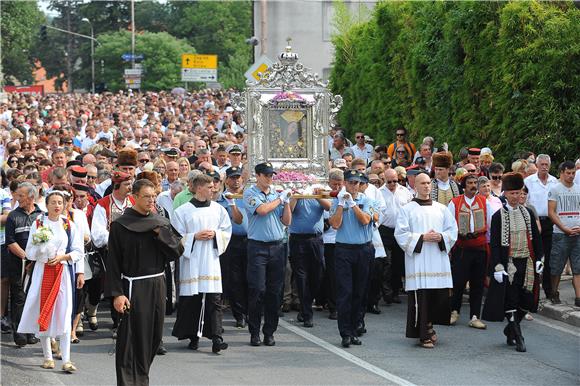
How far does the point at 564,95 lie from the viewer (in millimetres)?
17391

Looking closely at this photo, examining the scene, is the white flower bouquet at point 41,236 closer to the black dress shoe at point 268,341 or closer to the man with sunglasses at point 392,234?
the black dress shoe at point 268,341

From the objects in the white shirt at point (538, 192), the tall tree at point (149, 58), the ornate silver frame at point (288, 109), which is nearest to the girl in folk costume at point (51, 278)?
the ornate silver frame at point (288, 109)

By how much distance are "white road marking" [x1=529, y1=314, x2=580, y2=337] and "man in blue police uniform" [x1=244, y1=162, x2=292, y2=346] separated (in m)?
3.50

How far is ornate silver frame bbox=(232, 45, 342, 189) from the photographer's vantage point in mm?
15398

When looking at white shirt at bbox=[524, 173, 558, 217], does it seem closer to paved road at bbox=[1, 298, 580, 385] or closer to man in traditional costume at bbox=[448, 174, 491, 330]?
man in traditional costume at bbox=[448, 174, 491, 330]

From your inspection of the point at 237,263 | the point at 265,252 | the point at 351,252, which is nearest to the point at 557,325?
the point at 351,252

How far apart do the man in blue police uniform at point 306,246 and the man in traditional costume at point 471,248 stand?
5.48ft

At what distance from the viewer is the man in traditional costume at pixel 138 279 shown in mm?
9656

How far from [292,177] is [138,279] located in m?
5.38

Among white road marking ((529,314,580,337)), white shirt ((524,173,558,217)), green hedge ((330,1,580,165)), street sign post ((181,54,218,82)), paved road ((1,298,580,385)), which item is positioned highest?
street sign post ((181,54,218,82))

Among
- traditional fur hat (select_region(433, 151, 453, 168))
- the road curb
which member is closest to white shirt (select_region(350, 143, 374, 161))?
traditional fur hat (select_region(433, 151, 453, 168))

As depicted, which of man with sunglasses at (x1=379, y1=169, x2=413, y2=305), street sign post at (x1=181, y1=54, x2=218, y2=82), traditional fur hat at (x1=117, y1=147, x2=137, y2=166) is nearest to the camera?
traditional fur hat at (x1=117, y1=147, x2=137, y2=166)

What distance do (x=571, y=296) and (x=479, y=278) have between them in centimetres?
205

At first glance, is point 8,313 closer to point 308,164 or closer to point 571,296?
point 308,164
